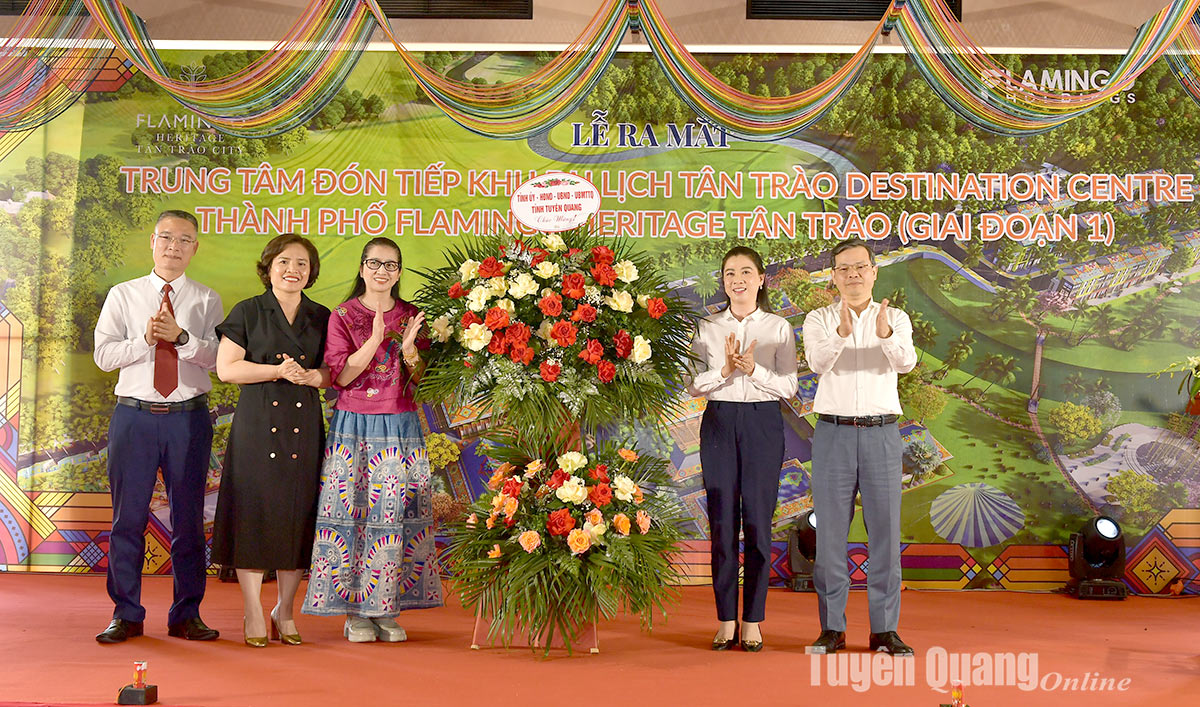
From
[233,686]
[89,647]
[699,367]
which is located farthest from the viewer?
[699,367]

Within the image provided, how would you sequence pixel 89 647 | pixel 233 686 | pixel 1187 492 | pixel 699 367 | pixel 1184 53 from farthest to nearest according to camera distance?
1. pixel 1187 492
2. pixel 1184 53
3. pixel 699 367
4. pixel 89 647
5. pixel 233 686

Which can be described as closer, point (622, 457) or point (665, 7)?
point (622, 457)

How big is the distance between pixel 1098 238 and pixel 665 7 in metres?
2.86

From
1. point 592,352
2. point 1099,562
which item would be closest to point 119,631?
point 592,352

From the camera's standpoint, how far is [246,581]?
13.1 ft

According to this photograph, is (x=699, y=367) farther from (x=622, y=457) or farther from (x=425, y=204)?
(x=425, y=204)

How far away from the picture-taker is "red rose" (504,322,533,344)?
372 centimetres

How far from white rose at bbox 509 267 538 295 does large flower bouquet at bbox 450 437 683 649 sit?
0.61m

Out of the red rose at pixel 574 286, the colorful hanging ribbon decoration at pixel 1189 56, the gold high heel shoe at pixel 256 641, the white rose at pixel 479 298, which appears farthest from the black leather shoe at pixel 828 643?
the colorful hanging ribbon decoration at pixel 1189 56

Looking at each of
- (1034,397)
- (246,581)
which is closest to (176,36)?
(246,581)

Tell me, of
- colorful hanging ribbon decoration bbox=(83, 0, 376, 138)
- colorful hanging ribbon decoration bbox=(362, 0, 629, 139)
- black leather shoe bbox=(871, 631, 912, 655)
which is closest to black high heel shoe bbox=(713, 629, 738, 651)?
black leather shoe bbox=(871, 631, 912, 655)

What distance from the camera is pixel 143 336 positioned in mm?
4273

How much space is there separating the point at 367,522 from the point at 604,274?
4.43 ft

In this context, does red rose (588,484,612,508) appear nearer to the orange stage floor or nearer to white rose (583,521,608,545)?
white rose (583,521,608,545)
